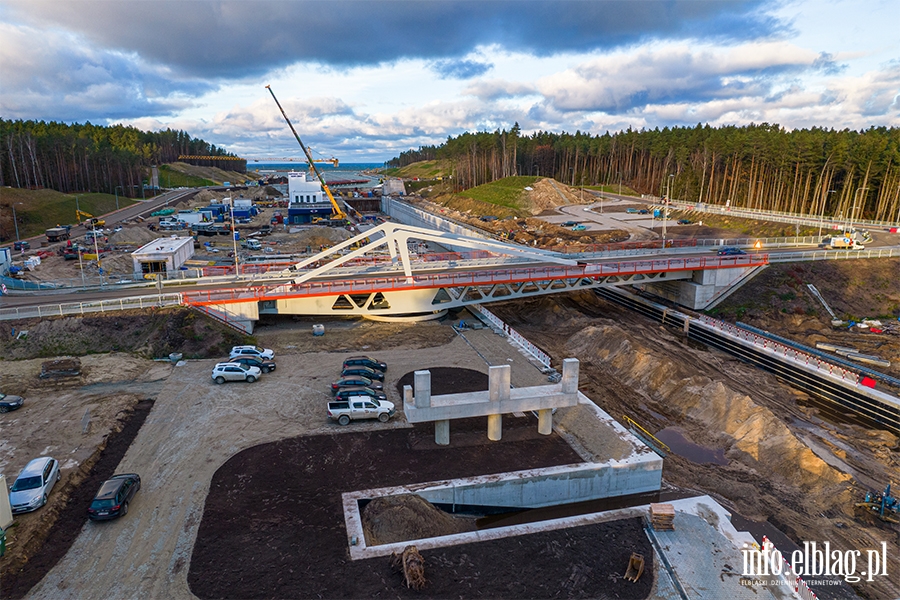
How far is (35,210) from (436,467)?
103 m

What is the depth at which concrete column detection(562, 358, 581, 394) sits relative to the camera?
27.9m

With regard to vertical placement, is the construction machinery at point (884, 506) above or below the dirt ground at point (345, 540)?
below

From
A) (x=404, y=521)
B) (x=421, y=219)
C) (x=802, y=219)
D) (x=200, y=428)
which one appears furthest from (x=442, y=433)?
(x=421, y=219)

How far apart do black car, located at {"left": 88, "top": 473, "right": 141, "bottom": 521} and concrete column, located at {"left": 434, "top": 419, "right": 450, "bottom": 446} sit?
45.9ft

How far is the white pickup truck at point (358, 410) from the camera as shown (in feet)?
97.4

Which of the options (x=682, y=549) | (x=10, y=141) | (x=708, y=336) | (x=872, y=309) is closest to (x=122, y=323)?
(x=682, y=549)

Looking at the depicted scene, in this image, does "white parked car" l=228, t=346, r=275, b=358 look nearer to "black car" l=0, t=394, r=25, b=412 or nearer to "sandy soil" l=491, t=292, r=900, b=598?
"black car" l=0, t=394, r=25, b=412

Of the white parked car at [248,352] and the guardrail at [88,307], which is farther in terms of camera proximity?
the guardrail at [88,307]

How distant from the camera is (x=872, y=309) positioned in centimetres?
5294

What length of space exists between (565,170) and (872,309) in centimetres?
12302

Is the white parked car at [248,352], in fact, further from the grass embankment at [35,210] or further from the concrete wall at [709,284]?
the grass embankment at [35,210]

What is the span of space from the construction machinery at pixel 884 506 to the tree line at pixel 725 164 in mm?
63192

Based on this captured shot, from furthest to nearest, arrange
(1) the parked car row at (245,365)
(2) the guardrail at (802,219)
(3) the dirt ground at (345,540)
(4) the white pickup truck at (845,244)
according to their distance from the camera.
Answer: (2) the guardrail at (802,219)
(4) the white pickup truck at (845,244)
(1) the parked car row at (245,365)
(3) the dirt ground at (345,540)

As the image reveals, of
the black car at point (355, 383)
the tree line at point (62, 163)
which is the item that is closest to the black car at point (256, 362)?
the black car at point (355, 383)
